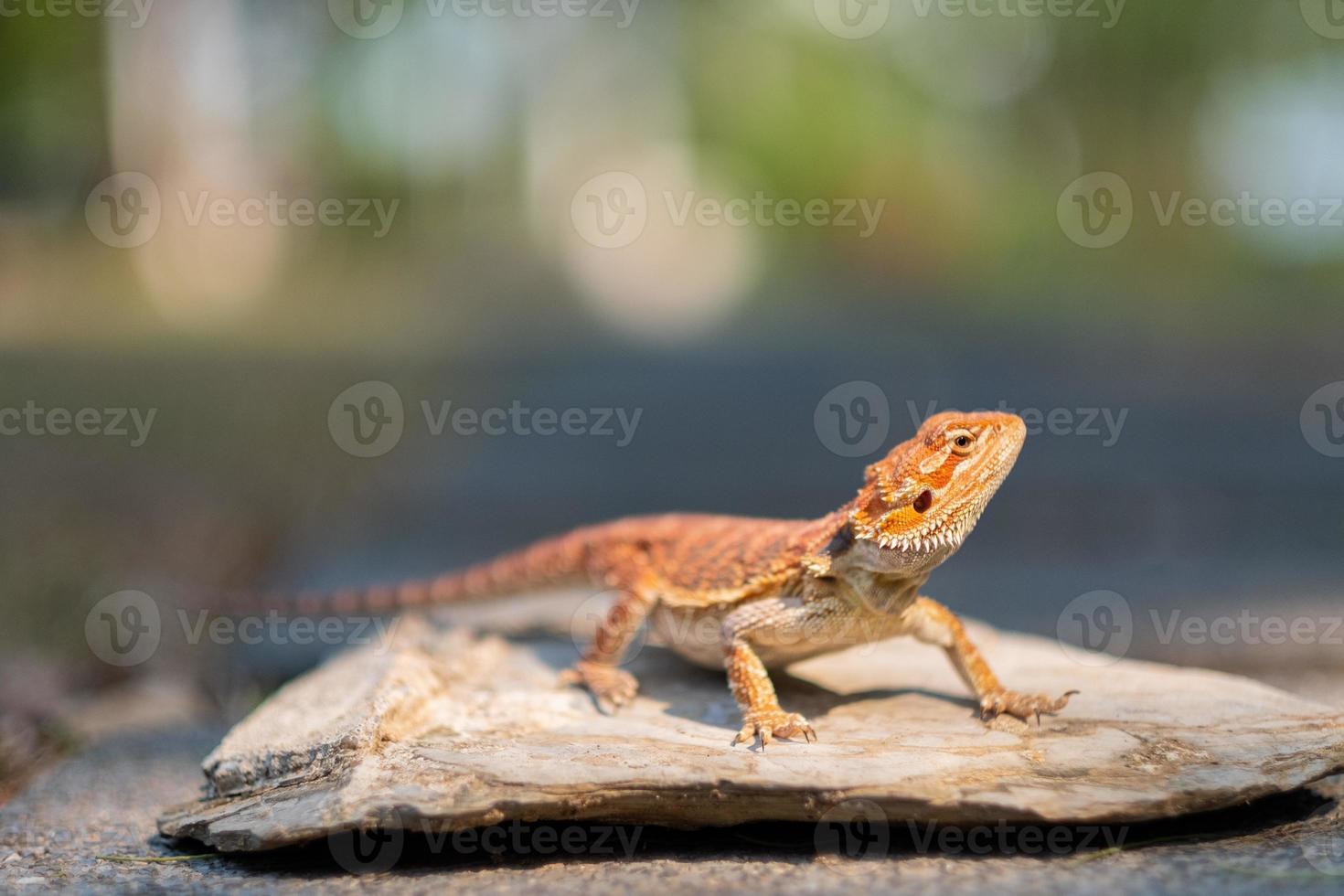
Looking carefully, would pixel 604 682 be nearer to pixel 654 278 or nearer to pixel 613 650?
pixel 613 650

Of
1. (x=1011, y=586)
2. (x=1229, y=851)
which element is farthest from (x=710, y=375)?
(x=1229, y=851)

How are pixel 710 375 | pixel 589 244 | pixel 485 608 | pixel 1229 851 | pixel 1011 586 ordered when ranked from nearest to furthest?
1. pixel 1229 851
2. pixel 485 608
3. pixel 1011 586
4. pixel 710 375
5. pixel 589 244

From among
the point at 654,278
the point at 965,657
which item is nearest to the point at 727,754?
the point at 965,657

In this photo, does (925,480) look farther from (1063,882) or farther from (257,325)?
(257,325)

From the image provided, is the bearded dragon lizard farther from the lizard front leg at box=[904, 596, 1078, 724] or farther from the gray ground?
the gray ground

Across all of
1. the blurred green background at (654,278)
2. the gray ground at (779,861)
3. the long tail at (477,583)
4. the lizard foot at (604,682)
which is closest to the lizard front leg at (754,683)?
the gray ground at (779,861)

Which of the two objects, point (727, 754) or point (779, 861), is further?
point (727, 754)
